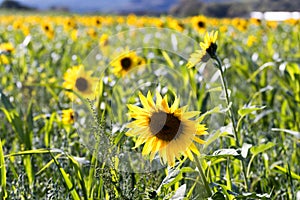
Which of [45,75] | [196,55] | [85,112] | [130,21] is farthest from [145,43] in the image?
[196,55]

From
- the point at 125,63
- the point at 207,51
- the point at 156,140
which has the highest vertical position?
the point at 125,63

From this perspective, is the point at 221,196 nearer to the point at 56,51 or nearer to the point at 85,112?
the point at 85,112

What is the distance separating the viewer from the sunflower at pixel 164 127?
1103mm

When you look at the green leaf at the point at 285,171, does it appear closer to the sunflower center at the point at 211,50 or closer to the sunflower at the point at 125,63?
the sunflower center at the point at 211,50

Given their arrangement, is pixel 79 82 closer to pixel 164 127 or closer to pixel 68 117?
pixel 68 117

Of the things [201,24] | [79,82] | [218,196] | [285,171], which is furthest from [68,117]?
[201,24]

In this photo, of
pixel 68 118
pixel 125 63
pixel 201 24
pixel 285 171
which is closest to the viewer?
pixel 285 171

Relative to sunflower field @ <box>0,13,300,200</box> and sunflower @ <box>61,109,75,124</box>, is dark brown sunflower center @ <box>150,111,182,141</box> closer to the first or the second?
sunflower field @ <box>0,13,300,200</box>

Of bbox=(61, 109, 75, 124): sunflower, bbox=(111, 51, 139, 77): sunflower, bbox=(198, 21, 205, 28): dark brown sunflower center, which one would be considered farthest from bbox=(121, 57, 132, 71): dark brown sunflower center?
bbox=(198, 21, 205, 28): dark brown sunflower center

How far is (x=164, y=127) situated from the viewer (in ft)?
3.67

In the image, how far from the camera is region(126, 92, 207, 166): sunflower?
3.62 ft

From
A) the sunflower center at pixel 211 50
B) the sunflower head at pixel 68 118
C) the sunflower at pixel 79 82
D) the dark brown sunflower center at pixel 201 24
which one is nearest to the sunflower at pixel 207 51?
the sunflower center at pixel 211 50

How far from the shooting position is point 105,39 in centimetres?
408

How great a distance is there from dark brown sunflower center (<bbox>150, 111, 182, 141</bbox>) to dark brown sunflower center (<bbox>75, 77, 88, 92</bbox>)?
1.48 m
